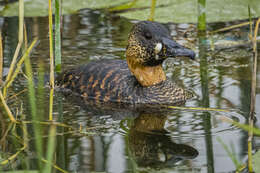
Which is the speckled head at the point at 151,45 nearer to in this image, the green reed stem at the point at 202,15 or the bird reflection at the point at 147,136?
the bird reflection at the point at 147,136

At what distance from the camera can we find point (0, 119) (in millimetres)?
4996

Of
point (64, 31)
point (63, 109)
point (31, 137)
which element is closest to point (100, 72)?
point (63, 109)

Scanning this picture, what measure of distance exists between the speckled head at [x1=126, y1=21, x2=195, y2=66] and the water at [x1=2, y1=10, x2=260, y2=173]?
56cm

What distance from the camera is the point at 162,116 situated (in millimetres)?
5164

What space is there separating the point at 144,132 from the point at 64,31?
14.0 feet

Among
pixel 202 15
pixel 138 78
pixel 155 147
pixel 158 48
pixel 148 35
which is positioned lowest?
pixel 155 147

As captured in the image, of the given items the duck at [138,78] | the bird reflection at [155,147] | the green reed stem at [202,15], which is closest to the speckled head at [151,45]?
the duck at [138,78]

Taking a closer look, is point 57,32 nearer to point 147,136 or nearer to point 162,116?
point 162,116

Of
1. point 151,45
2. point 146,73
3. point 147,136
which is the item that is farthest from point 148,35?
point 147,136

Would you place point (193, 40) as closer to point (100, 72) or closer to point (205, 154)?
point (100, 72)

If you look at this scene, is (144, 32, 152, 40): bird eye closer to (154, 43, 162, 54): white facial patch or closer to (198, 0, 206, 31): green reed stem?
(154, 43, 162, 54): white facial patch

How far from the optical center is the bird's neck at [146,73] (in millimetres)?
5738

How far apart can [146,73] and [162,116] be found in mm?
730

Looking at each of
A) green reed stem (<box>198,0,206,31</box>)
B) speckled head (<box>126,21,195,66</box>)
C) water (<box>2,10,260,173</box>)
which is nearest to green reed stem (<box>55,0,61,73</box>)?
water (<box>2,10,260,173</box>)
